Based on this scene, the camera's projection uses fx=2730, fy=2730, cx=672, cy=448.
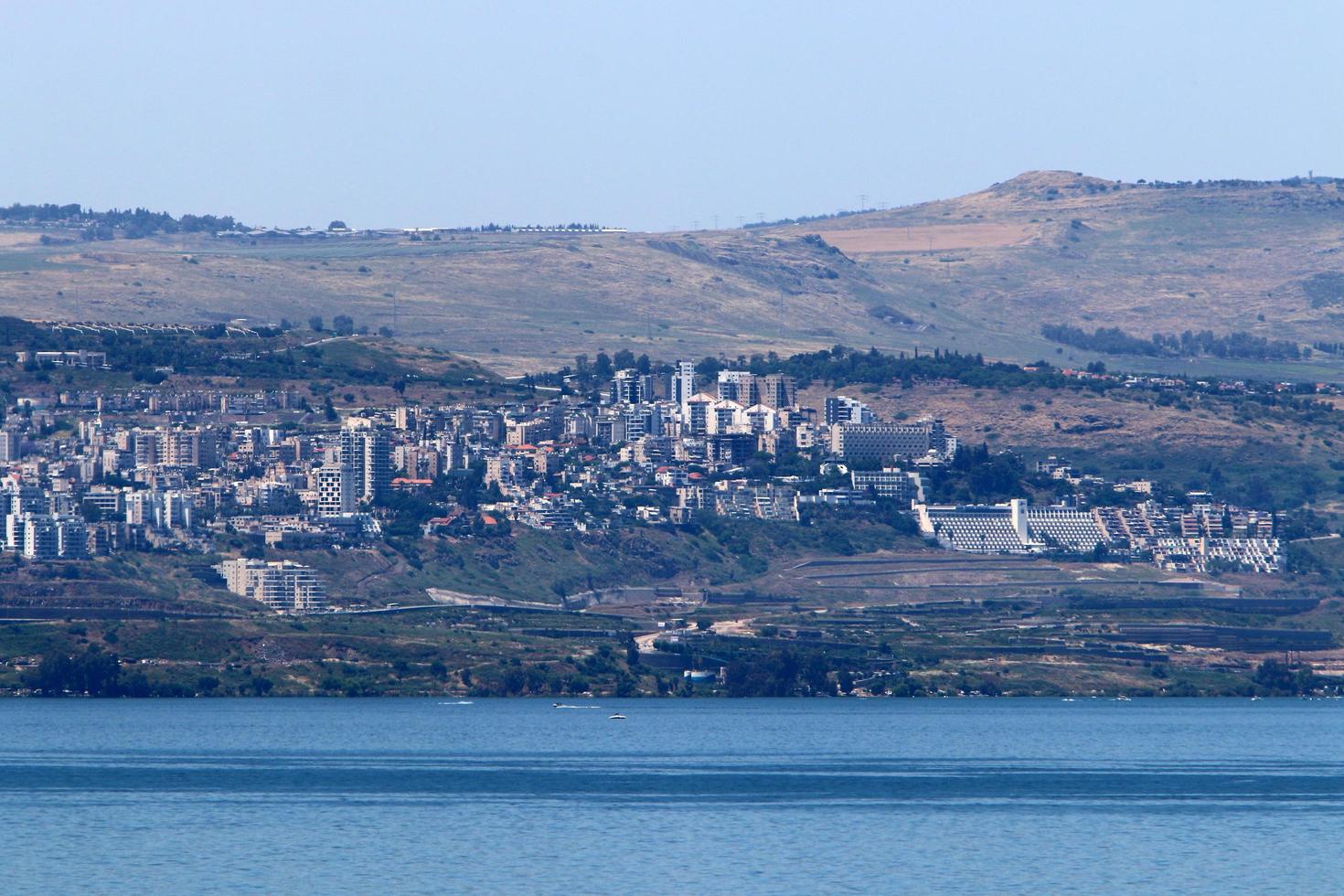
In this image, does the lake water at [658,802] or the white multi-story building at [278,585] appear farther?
the white multi-story building at [278,585]

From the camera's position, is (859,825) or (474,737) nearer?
(859,825)

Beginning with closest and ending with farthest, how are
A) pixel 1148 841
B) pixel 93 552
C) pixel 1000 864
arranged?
pixel 1000 864 → pixel 1148 841 → pixel 93 552

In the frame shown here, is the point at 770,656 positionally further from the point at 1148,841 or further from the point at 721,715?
the point at 1148,841

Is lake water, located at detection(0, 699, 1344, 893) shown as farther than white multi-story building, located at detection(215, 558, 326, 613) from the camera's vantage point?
→ No

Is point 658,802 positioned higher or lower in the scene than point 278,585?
higher

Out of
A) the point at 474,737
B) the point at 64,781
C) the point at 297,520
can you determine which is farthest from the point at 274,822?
the point at 297,520

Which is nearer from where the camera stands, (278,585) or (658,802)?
(658,802)

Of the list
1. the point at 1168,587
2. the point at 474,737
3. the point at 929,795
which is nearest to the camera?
the point at 929,795
